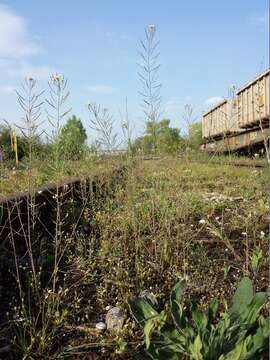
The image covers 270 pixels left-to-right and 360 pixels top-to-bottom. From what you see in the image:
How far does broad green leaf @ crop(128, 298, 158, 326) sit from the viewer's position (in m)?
1.95

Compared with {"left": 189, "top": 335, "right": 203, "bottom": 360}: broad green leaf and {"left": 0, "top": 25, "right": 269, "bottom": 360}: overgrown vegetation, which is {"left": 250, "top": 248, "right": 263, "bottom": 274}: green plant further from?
{"left": 189, "top": 335, "right": 203, "bottom": 360}: broad green leaf

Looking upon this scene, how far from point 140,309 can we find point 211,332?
362 millimetres

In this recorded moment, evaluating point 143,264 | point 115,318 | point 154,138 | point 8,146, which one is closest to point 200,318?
point 115,318

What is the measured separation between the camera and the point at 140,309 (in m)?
1.98

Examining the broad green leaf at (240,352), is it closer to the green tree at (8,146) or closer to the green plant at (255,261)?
the green plant at (255,261)

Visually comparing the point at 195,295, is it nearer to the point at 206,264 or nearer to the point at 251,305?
the point at 206,264

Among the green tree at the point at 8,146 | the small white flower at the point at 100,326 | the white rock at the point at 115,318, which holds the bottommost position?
the small white flower at the point at 100,326

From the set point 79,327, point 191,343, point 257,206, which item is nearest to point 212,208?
point 257,206

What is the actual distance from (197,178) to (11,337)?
493cm

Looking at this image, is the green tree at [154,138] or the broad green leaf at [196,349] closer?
the broad green leaf at [196,349]

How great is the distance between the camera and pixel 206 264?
2826 millimetres

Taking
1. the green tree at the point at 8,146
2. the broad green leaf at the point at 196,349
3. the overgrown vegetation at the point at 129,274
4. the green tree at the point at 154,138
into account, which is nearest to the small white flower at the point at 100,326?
the overgrown vegetation at the point at 129,274

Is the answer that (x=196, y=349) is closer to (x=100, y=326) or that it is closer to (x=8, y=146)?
(x=100, y=326)

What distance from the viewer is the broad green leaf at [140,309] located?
1949mm
